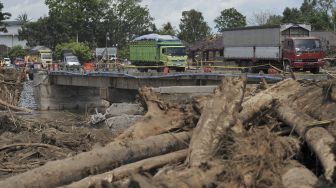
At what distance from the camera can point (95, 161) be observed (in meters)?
Answer: 7.14

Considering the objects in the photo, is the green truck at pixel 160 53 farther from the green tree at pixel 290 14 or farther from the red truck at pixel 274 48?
the green tree at pixel 290 14

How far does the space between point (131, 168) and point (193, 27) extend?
9619 centimetres

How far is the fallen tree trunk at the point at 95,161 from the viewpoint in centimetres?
664

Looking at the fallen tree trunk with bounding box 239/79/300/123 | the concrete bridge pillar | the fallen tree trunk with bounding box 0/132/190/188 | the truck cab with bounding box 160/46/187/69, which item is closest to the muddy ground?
the fallen tree trunk with bounding box 0/132/190/188

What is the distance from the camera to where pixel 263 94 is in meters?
8.88

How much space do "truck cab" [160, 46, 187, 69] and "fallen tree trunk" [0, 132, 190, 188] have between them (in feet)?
114

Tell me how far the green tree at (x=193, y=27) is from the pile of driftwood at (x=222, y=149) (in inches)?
3662

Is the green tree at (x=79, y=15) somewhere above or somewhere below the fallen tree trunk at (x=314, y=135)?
above

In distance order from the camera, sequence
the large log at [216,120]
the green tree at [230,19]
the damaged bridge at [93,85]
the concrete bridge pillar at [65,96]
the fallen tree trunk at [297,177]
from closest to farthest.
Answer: the fallen tree trunk at [297,177], the large log at [216,120], the damaged bridge at [93,85], the concrete bridge pillar at [65,96], the green tree at [230,19]

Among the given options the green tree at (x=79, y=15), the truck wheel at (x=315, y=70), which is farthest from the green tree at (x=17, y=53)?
the truck wheel at (x=315, y=70)

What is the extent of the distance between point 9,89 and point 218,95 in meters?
23.1

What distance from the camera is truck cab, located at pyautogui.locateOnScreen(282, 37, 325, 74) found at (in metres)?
32.4

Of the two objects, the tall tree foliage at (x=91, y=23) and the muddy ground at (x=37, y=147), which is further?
the tall tree foliage at (x=91, y=23)

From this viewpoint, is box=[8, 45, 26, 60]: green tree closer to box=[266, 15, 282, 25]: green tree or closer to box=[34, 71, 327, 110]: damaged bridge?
box=[266, 15, 282, 25]: green tree
